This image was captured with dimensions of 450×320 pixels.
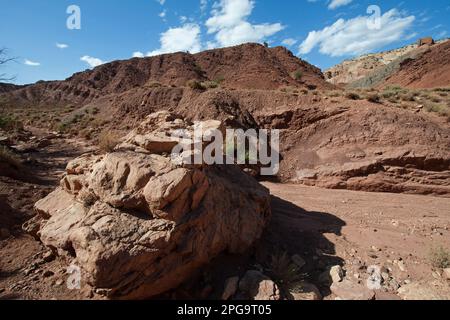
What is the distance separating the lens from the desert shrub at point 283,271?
152 inches

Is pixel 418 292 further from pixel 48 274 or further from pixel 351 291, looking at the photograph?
pixel 48 274

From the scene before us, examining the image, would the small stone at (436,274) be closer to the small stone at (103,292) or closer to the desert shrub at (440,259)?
the desert shrub at (440,259)

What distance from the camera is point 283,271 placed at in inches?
157

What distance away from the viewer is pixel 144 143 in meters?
4.20

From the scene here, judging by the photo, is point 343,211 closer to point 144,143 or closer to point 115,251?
point 144,143

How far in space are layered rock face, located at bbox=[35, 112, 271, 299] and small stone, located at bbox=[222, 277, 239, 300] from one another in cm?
40

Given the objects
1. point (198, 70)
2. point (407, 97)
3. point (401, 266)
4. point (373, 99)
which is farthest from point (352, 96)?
point (198, 70)

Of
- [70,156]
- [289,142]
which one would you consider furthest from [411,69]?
[70,156]

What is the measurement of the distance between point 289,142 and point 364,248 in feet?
20.1

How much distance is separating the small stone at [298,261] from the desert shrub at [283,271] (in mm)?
78

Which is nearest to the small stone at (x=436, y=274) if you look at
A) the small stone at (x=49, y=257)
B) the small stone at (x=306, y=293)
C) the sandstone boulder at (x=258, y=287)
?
the small stone at (x=306, y=293)

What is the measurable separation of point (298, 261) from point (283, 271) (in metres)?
0.48

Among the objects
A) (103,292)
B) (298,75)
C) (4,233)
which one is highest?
(298,75)

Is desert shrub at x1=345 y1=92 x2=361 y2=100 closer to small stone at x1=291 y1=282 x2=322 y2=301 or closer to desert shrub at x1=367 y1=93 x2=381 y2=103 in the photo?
desert shrub at x1=367 y1=93 x2=381 y2=103
